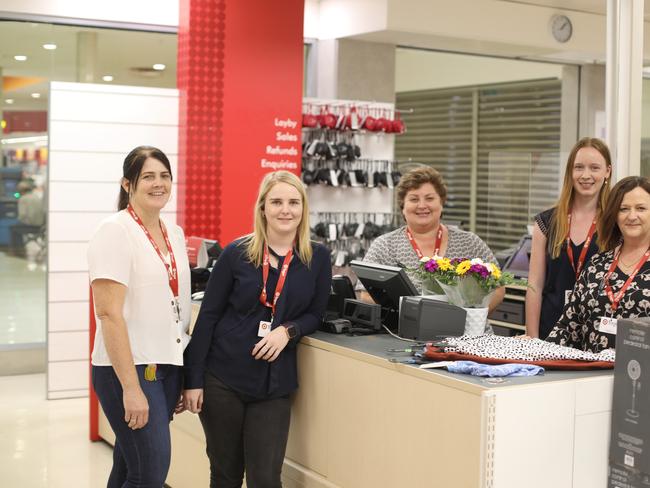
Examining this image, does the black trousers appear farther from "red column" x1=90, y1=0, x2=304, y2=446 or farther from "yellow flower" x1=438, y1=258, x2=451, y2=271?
"red column" x1=90, y1=0, x2=304, y2=446

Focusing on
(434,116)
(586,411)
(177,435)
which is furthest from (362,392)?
(434,116)

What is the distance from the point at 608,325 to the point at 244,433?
4.83 ft

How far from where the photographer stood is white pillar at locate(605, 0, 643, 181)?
4930mm

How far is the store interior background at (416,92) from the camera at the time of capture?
803 cm

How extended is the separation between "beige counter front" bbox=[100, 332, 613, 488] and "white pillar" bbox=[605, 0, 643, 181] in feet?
6.56

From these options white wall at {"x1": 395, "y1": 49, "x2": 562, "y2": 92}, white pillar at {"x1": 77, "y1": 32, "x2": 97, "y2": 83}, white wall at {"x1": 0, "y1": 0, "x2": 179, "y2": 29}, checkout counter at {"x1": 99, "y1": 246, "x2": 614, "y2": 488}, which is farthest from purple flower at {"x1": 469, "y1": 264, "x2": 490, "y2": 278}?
white wall at {"x1": 395, "y1": 49, "x2": 562, "y2": 92}

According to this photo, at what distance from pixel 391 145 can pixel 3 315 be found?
404 centimetres

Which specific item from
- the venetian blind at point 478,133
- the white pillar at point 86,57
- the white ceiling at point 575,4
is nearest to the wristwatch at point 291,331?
the white pillar at point 86,57

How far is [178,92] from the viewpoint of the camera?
25.3ft

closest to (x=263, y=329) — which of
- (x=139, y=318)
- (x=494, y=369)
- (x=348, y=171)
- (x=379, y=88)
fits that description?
(x=139, y=318)

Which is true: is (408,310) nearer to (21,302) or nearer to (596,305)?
(596,305)

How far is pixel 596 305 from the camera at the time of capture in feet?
11.7

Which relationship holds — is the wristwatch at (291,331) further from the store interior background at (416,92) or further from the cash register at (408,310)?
the store interior background at (416,92)

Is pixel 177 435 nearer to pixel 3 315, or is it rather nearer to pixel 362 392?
pixel 362 392
